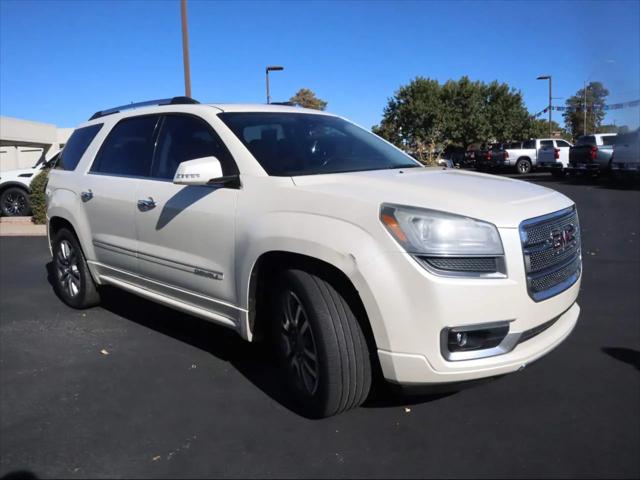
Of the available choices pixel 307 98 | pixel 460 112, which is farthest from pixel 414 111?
pixel 307 98

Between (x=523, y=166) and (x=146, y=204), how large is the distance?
27.2 metres

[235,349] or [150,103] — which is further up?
[150,103]

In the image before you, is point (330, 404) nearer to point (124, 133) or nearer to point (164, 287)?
point (164, 287)

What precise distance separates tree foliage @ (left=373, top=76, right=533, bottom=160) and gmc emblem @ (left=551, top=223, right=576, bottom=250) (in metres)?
41.4

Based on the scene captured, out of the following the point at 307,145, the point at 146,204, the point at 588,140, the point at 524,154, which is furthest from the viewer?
the point at 524,154

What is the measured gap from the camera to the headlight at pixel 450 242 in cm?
256

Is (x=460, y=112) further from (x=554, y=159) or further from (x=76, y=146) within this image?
(x=76, y=146)

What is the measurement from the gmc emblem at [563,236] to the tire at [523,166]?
1051 inches

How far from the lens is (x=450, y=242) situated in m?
2.58

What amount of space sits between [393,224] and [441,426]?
1163 mm

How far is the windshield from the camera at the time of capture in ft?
11.4

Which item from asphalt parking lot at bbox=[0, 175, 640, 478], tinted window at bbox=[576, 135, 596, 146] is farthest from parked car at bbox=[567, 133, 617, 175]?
asphalt parking lot at bbox=[0, 175, 640, 478]

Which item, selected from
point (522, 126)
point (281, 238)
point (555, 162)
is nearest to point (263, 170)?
point (281, 238)

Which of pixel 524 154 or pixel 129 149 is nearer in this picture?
pixel 129 149
